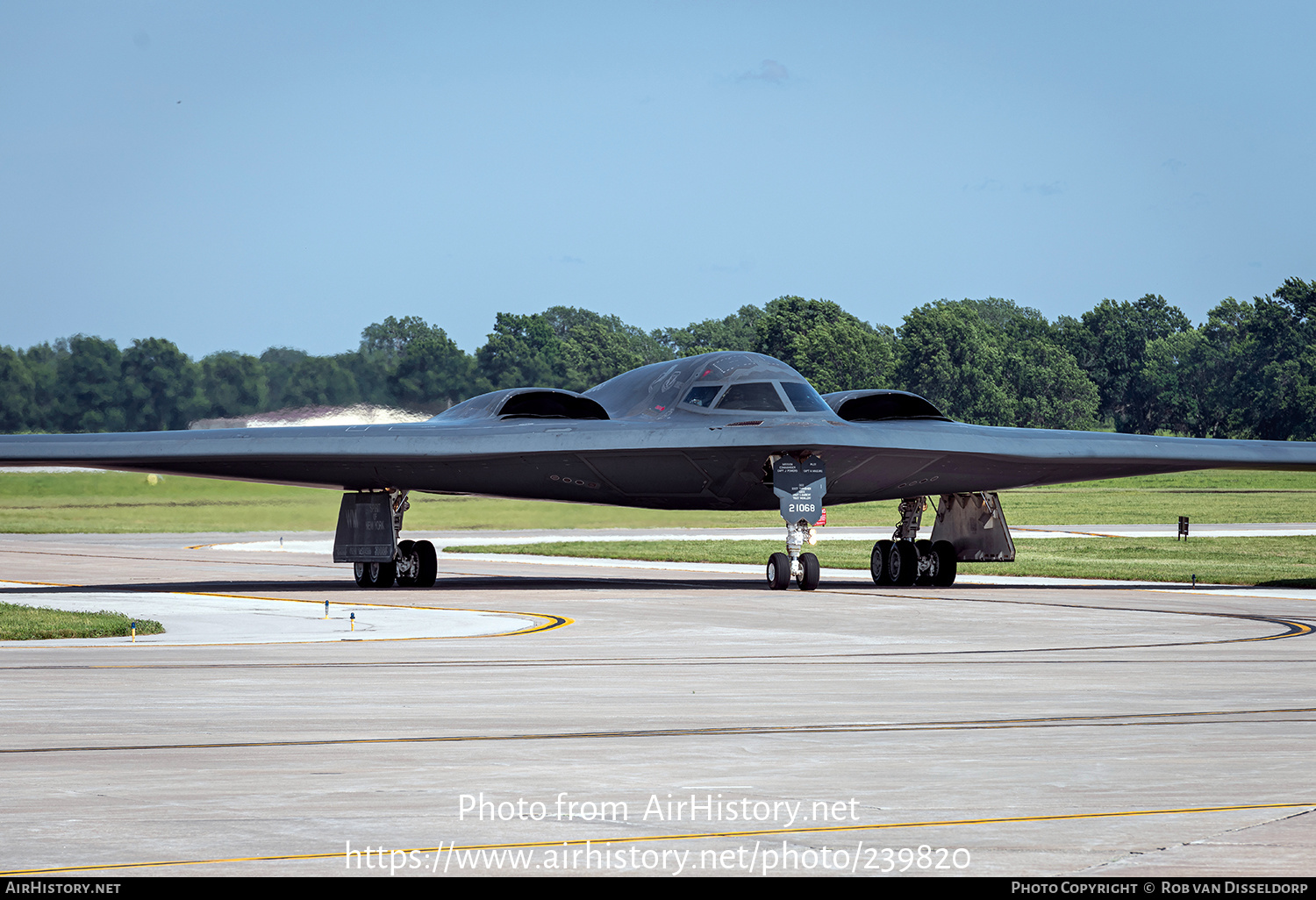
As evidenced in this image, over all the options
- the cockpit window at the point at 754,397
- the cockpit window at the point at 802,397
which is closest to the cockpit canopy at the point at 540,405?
the cockpit window at the point at 754,397

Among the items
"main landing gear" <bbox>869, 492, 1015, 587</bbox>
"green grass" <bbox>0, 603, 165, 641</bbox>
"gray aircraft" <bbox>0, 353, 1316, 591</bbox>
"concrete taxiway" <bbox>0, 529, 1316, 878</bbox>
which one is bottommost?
"green grass" <bbox>0, 603, 165, 641</bbox>

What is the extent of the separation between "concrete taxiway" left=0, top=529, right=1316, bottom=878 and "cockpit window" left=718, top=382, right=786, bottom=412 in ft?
16.4

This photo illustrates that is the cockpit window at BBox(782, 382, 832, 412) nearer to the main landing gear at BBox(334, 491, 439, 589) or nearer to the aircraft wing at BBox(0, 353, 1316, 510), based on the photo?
the aircraft wing at BBox(0, 353, 1316, 510)

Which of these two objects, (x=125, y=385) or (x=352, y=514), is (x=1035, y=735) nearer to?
(x=352, y=514)

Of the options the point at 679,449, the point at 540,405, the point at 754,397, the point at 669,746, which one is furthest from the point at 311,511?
the point at 669,746

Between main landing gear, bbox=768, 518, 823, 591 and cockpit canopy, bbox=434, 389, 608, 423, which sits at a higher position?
cockpit canopy, bbox=434, 389, 608, 423

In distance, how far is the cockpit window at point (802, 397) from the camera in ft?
75.2

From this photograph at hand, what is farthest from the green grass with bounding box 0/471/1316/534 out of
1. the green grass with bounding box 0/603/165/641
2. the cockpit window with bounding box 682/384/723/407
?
the green grass with bounding box 0/603/165/641

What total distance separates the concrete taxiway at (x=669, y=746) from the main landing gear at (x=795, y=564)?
3.73m

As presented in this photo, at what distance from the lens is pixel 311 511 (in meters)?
39.9

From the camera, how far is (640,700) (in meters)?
10.6

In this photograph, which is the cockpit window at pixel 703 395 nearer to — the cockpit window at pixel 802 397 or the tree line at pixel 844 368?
the cockpit window at pixel 802 397

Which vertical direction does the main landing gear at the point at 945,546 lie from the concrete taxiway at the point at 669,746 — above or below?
above

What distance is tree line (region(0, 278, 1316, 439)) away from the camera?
4416 centimetres
